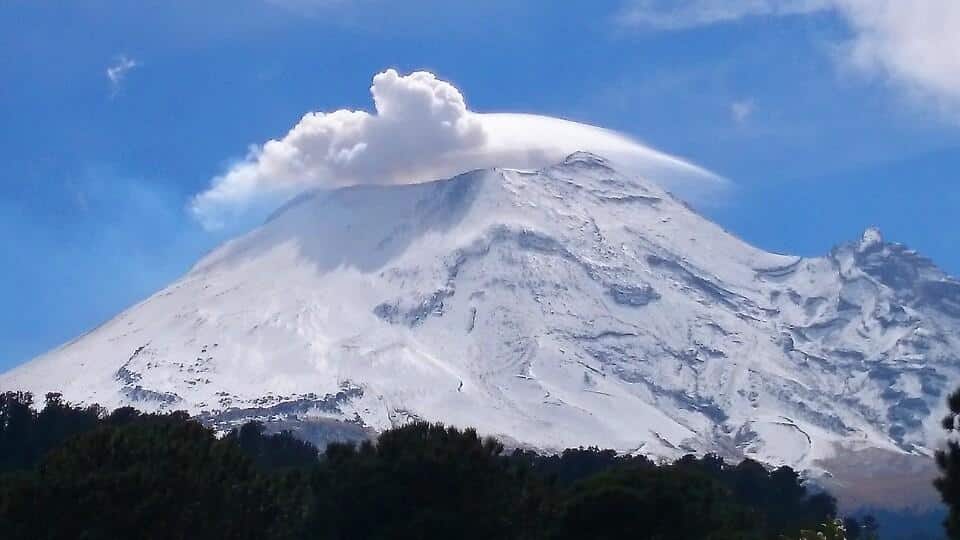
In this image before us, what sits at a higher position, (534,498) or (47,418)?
(47,418)

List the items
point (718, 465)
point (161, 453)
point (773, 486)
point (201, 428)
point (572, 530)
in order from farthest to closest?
point (718, 465)
point (773, 486)
point (572, 530)
point (201, 428)
point (161, 453)

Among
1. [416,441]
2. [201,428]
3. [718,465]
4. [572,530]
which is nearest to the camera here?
[201,428]

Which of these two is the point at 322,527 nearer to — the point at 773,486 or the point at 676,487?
the point at 676,487

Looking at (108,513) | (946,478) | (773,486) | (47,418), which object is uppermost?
(773,486)

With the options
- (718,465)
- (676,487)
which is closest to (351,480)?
(676,487)

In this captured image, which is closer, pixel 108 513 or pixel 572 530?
pixel 108 513

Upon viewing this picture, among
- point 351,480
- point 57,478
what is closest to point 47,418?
point 351,480
